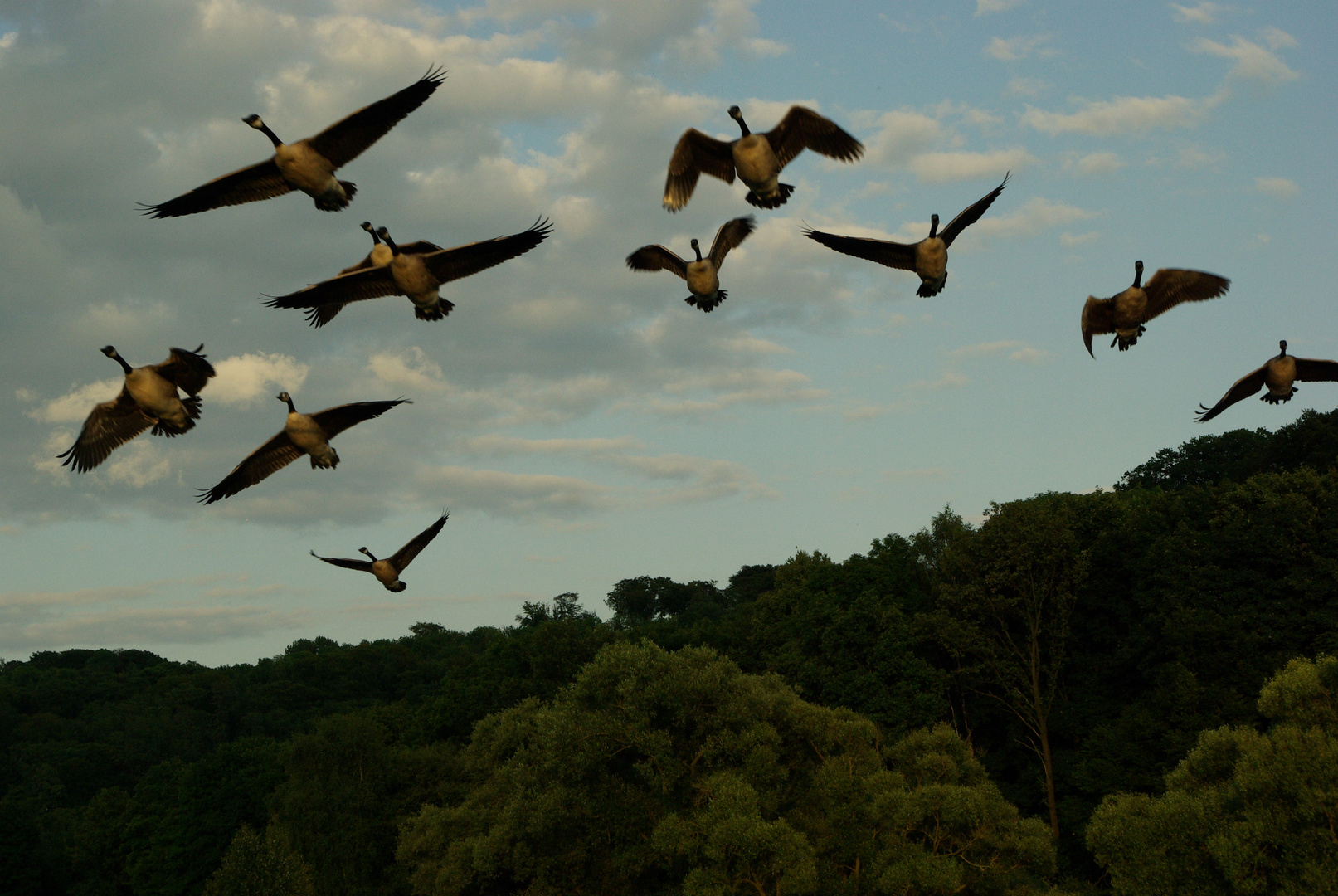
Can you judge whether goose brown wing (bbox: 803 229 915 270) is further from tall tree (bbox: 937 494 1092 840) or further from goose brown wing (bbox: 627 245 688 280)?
tall tree (bbox: 937 494 1092 840)

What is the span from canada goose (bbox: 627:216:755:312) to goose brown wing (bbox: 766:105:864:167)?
8.70 feet

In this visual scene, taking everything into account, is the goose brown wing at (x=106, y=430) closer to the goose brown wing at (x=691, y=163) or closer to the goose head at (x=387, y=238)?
the goose head at (x=387, y=238)

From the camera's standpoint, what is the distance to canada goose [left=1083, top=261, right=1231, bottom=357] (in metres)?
20.9

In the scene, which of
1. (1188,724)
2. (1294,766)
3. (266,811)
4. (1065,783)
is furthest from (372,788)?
(1294,766)

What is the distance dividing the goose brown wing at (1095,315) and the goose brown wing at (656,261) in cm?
846

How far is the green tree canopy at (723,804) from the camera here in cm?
3634

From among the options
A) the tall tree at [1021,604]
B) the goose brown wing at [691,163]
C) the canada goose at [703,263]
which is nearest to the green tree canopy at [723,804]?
the tall tree at [1021,604]

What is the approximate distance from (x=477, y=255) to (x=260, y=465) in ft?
18.6

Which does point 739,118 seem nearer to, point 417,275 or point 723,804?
point 417,275

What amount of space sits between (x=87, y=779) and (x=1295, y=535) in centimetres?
A: 10660

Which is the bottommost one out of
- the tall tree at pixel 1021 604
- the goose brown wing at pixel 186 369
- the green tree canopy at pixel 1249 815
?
the green tree canopy at pixel 1249 815

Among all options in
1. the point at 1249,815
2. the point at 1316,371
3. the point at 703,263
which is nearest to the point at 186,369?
the point at 703,263

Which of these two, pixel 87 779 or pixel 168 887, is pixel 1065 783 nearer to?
pixel 168 887

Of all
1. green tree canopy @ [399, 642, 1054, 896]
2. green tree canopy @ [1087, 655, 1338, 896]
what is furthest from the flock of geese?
green tree canopy @ [399, 642, 1054, 896]
